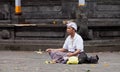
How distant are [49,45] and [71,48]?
6332 mm

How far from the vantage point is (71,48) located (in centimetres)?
1130

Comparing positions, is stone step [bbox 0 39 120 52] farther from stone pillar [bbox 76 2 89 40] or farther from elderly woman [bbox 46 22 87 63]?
elderly woman [bbox 46 22 87 63]

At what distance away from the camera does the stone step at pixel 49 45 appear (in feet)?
57.2

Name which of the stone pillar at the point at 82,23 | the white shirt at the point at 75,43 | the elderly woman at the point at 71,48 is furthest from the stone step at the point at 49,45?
the white shirt at the point at 75,43

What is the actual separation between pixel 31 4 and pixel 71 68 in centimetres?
1051

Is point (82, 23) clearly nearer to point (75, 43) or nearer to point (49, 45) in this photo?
point (49, 45)

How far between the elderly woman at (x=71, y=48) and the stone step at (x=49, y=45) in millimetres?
5805

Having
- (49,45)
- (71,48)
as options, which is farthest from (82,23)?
(71,48)

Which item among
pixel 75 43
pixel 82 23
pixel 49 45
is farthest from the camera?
pixel 49 45

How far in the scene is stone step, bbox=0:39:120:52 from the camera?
57.2 ft

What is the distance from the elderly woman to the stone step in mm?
5805

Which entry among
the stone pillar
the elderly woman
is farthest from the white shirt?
the stone pillar

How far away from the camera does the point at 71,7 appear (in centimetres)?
2070

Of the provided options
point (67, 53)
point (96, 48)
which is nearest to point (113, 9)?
point (96, 48)
